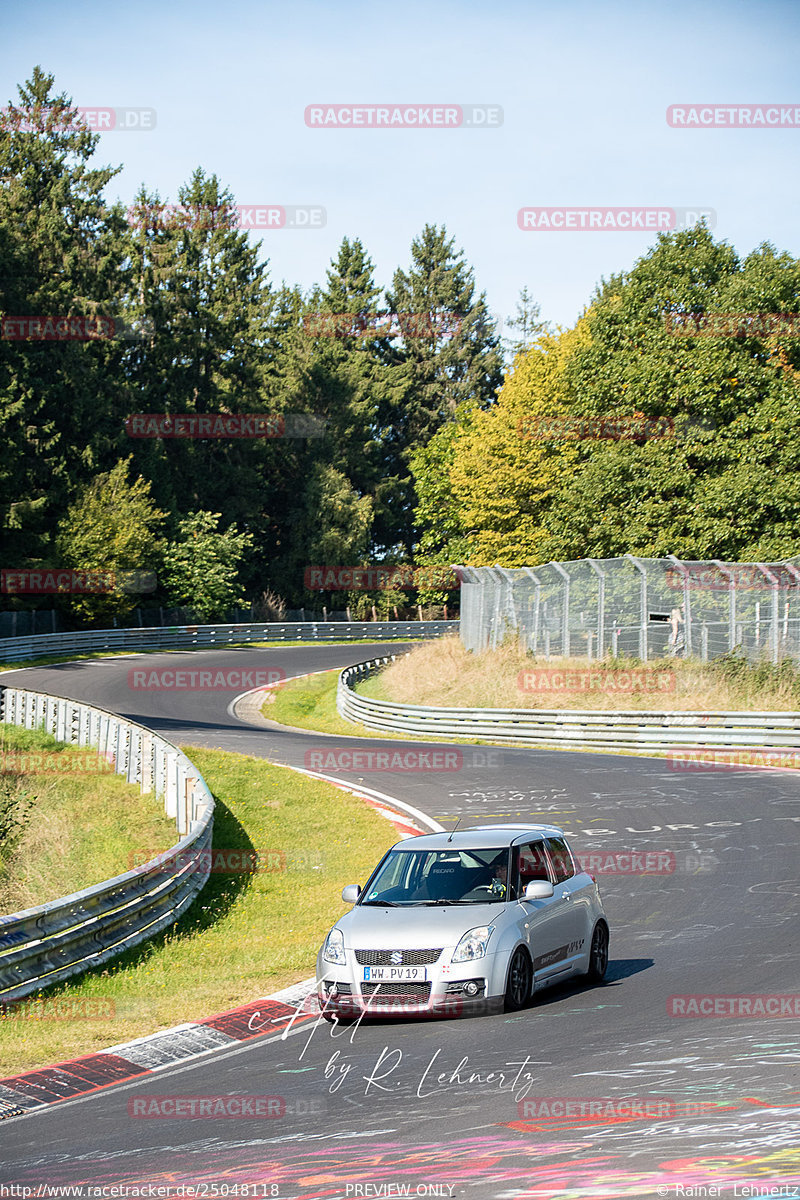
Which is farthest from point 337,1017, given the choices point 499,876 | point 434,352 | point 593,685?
point 434,352

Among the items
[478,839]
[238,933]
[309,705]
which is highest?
[478,839]

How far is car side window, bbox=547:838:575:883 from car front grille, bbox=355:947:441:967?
188 cm

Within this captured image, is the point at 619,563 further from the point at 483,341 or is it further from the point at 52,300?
the point at 483,341

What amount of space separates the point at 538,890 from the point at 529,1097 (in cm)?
280

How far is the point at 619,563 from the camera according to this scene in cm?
3488

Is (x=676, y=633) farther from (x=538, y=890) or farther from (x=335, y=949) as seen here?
(x=335, y=949)

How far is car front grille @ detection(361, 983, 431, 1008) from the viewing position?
980 cm

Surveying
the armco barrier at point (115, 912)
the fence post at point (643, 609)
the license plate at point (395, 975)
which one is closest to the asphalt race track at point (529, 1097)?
the license plate at point (395, 975)

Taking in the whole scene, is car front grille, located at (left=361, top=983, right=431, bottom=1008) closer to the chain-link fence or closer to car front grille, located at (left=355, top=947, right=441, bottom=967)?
car front grille, located at (left=355, top=947, right=441, bottom=967)

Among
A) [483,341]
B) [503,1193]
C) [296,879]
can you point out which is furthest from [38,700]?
[483,341]

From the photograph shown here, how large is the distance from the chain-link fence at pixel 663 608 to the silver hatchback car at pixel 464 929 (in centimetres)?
2224

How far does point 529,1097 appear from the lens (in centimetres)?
762

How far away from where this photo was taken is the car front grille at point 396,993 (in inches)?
386

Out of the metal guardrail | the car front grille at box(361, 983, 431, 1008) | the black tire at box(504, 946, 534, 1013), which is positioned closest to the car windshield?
the black tire at box(504, 946, 534, 1013)
